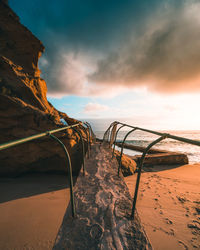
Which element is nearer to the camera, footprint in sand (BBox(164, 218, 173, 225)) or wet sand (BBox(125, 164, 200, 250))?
wet sand (BBox(125, 164, 200, 250))

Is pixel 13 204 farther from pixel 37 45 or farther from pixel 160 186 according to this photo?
pixel 37 45

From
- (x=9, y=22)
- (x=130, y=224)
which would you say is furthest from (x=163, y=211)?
(x=9, y=22)

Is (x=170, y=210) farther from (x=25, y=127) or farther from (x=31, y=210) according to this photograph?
(x=25, y=127)

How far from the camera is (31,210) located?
Answer: 2904mm

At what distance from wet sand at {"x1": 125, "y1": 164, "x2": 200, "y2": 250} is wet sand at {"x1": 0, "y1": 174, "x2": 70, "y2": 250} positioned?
2.05 meters

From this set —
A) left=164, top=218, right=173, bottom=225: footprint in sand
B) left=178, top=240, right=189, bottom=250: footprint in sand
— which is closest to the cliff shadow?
left=164, top=218, right=173, bottom=225: footprint in sand

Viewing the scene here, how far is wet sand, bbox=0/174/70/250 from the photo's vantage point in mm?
2184

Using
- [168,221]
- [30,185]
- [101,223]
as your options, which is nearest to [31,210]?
[30,185]

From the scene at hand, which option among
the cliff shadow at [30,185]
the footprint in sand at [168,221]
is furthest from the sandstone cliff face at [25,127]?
the footprint in sand at [168,221]

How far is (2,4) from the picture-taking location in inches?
235

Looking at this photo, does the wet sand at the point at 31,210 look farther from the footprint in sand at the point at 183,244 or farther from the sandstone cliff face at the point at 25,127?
the footprint in sand at the point at 183,244

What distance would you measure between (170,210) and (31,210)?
3556 millimetres

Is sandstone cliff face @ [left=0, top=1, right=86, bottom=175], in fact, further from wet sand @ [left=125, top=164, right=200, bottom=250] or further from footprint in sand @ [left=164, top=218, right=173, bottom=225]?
footprint in sand @ [left=164, top=218, right=173, bottom=225]

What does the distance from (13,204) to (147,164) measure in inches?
247
